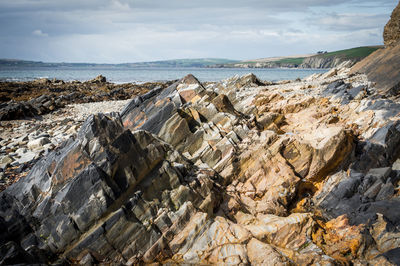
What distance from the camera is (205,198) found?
426 inches

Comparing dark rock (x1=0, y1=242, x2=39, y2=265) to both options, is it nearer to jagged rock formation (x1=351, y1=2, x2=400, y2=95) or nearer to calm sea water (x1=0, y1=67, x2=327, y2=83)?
jagged rock formation (x1=351, y1=2, x2=400, y2=95)

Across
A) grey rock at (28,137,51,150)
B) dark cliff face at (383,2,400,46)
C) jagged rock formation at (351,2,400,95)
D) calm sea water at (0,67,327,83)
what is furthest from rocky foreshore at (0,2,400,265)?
calm sea water at (0,67,327,83)

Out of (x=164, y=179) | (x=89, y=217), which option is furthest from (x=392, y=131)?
(x=89, y=217)

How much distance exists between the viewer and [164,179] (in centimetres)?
1069

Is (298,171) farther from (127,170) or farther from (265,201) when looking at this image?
(127,170)

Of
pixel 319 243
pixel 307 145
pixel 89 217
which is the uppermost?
pixel 307 145

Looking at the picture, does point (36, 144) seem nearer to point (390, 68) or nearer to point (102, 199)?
point (102, 199)

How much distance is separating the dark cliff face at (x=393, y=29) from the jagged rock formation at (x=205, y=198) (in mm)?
26224

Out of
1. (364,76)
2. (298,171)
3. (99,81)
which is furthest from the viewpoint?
(99,81)

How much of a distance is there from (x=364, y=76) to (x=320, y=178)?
2155 cm

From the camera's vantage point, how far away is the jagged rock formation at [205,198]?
8.73 m

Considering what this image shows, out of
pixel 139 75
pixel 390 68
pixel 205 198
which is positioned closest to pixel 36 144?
pixel 205 198

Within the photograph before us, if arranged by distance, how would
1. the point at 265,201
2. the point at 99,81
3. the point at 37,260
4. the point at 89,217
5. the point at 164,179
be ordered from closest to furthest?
the point at 37,260 < the point at 89,217 < the point at 164,179 < the point at 265,201 < the point at 99,81

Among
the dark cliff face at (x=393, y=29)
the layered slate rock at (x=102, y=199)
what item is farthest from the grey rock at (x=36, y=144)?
the dark cliff face at (x=393, y=29)
